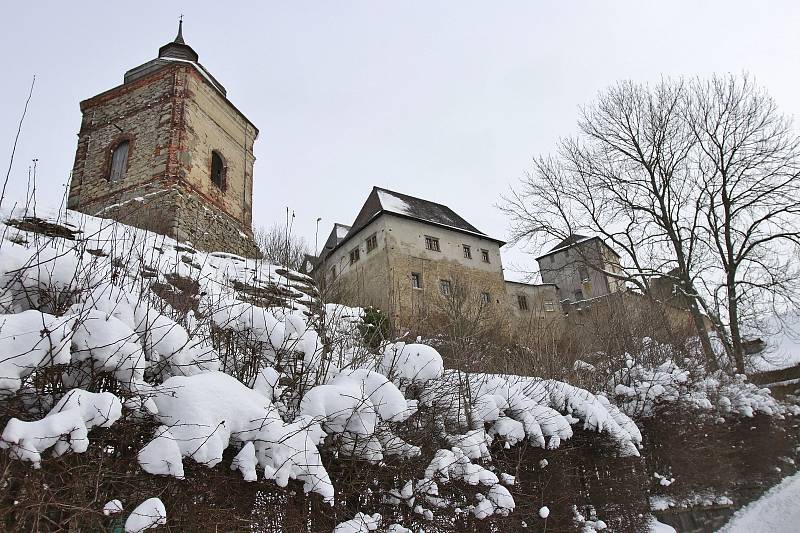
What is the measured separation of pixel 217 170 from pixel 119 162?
3.07 meters

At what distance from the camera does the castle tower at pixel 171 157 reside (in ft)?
48.3

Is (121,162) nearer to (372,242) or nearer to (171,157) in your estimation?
(171,157)

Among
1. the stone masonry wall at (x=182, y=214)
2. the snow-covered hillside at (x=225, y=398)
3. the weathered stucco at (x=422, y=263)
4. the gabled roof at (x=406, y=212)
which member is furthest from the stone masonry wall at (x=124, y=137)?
the snow-covered hillside at (x=225, y=398)

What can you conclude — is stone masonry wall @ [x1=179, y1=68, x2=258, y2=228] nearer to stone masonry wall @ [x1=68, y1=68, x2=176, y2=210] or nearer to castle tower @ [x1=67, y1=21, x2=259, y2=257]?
castle tower @ [x1=67, y1=21, x2=259, y2=257]

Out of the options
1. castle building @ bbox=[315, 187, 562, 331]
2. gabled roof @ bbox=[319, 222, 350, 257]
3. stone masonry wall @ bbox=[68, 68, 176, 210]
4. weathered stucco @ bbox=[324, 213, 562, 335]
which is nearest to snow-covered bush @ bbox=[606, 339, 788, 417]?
castle building @ bbox=[315, 187, 562, 331]

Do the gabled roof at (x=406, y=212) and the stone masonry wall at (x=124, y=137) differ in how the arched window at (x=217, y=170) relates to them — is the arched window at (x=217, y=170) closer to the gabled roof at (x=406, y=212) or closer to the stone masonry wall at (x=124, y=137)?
the stone masonry wall at (x=124, y=137)

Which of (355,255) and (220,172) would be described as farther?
(355,255)

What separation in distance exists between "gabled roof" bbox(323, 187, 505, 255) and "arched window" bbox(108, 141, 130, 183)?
1222 centimetres

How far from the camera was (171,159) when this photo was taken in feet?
48.9

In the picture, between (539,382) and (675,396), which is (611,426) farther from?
(675,396)

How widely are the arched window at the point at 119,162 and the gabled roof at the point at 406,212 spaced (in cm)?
1222

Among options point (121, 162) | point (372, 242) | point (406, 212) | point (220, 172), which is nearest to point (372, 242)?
point (372, 242)

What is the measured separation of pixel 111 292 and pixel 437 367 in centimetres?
247

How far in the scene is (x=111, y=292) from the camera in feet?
9.14
